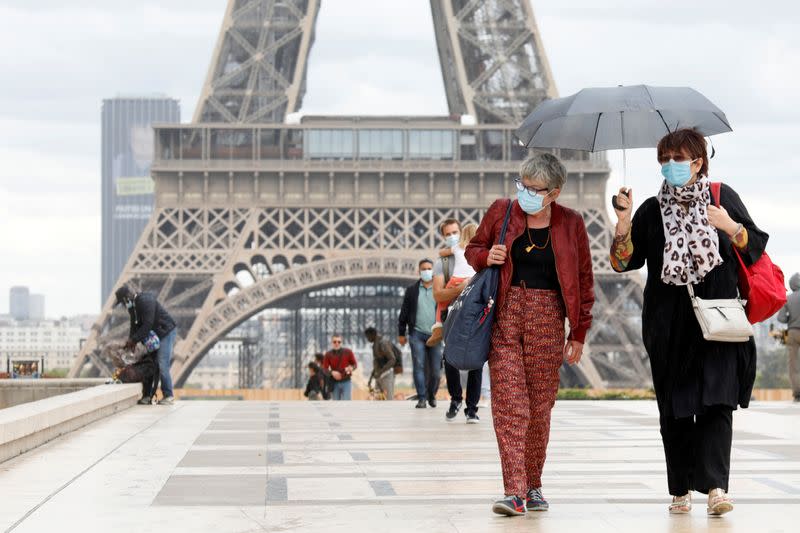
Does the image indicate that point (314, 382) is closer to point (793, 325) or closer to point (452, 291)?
point (793, 325)

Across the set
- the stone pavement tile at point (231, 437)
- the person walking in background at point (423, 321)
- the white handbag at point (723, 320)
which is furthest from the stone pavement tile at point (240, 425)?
the white handbag at point (723, 320)

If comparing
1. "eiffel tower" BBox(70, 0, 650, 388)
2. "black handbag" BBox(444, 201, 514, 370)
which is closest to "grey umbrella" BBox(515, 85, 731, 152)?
"black handbag" BBox(444, 201, 514, 370)

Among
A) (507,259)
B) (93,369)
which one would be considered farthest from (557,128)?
(93,369)

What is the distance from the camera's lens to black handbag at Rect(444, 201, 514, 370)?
8.58 m

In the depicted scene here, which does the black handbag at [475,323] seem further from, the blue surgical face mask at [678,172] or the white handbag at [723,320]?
the white handbag at [723,320]

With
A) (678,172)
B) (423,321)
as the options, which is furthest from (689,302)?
(423,321)

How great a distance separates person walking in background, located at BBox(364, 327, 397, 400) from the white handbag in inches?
619

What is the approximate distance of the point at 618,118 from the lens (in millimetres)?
9750

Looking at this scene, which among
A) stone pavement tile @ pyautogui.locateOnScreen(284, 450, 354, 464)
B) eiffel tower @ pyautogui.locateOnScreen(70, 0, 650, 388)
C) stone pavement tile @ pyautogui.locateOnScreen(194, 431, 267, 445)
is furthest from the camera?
eiffel tower @ pyautogui.locateOnScreen(70, 0, 650, 388)

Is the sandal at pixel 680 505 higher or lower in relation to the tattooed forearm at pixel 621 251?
lower

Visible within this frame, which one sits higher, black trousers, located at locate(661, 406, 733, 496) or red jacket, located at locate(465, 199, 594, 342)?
red jacket, located at locate(465, 199, 594, 342)

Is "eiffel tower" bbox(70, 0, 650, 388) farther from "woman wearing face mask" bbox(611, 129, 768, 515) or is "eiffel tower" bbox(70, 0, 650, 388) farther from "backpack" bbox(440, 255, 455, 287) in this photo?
"woman wearing face mask" bbox(611, 129, 768, 515)

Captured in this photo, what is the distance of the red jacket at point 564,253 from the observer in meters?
8.59

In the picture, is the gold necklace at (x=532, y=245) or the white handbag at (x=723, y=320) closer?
the white handbag at (x=723, y=320)
